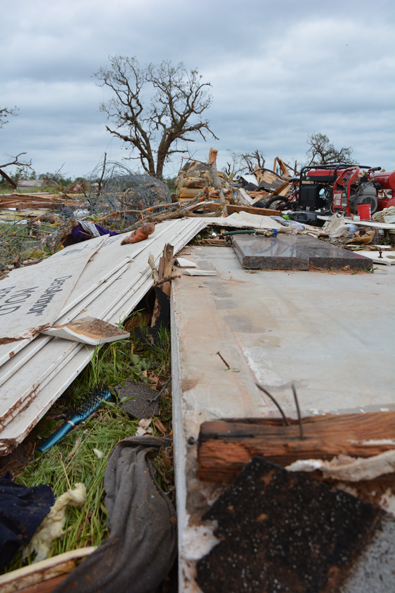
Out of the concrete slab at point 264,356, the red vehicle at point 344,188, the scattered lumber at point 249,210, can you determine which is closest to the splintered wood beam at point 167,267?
the concrete slab at point 264,356

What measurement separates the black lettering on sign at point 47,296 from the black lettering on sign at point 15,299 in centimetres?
19

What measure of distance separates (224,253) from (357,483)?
4.00 meters

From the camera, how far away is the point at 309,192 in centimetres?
902

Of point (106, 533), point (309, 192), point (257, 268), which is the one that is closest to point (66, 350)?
point (106, 533)

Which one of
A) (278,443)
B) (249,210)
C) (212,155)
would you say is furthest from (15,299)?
(212,155)

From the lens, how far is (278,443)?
1041mm

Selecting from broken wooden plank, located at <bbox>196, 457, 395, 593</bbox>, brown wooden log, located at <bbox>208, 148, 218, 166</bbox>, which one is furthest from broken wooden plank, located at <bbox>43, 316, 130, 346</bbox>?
brown wooden log, located at <bbox>208, 148, 218, 166</bbox>

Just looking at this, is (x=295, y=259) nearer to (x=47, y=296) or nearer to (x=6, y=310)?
(x=47, y=296)

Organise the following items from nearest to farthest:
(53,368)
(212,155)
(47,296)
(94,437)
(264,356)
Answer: (264,356) → (94,437) → (53,368) → (47,296) → (212,155)

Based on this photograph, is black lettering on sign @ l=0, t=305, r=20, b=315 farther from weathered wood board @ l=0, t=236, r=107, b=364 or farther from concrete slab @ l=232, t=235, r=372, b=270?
concrete slab @ l=232, t=235, r=372, b=270

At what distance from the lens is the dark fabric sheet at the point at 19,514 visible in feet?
4.15

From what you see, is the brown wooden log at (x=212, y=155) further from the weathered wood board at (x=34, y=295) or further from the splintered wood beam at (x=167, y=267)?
the splintered wood beam at (x=167, y=267)

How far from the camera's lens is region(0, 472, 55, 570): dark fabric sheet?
1.26 m

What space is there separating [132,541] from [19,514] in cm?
45
